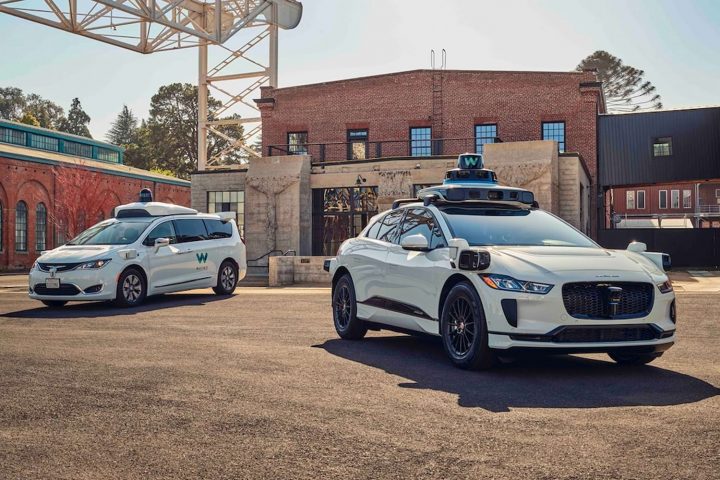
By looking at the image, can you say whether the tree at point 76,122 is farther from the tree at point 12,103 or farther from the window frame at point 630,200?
the window frame at point 630,200

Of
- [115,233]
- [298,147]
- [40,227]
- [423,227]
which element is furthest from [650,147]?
[40,227]

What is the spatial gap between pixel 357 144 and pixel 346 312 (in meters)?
30.5

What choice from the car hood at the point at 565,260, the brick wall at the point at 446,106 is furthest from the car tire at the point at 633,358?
the brick wall at the point at 446,106

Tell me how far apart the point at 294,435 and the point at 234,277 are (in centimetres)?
1446

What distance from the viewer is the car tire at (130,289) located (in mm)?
15711

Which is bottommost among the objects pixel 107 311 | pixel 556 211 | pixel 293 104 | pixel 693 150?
pixel 107 311

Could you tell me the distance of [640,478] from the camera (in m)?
4.15

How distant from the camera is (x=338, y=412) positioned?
575 cm

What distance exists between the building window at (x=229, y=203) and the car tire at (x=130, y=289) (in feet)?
67.1

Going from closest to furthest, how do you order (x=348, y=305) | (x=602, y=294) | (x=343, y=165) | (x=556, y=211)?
1. (x=602, y=294)
2. (x=348, y=305)
3. (x=556, y=211)
4. (x=343, y=165)

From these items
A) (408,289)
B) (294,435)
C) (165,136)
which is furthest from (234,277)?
(165,136)

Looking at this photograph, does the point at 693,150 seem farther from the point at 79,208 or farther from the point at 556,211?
the point at 79,208

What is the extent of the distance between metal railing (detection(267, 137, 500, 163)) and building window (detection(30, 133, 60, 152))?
74.3 ft

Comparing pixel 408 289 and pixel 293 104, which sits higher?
pixel 293 104
